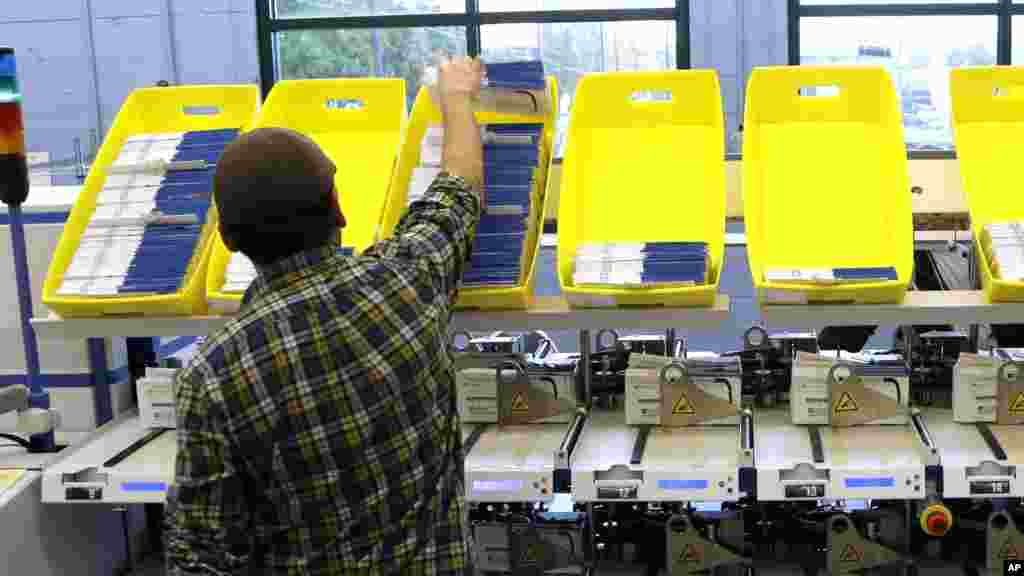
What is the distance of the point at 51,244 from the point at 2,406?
0.52 meters

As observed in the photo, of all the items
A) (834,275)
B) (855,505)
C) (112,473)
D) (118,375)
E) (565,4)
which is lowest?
(855,505)

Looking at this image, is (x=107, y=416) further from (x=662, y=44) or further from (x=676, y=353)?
(x=662, y=44)

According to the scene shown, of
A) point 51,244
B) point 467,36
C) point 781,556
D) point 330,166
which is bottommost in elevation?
point 781,556

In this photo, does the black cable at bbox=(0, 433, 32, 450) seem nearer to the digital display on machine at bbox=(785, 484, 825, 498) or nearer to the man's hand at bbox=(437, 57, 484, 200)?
the man's hand at bbox=(437, 57, 484, 200)

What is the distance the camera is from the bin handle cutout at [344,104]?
3232 millimetres

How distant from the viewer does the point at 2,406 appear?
10.5 ft

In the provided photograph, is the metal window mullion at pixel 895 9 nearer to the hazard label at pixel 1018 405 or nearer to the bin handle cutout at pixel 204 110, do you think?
the bin handle cutout at pixel 204 110

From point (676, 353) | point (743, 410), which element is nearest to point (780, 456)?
point (743, 410)

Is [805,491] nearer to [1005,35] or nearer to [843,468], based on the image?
[843,468]

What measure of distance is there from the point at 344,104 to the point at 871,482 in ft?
5.31

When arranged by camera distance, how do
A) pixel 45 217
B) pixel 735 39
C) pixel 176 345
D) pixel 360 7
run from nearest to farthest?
1. pixel 45 217
2. pixel 176 345
3. pixel 735 39
4. pixel 360 7

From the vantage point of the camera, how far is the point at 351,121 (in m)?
3.24

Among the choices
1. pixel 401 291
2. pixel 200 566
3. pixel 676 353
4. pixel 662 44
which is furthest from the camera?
pixel 662 44

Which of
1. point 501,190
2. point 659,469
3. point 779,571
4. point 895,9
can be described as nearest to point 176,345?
point 501,190
